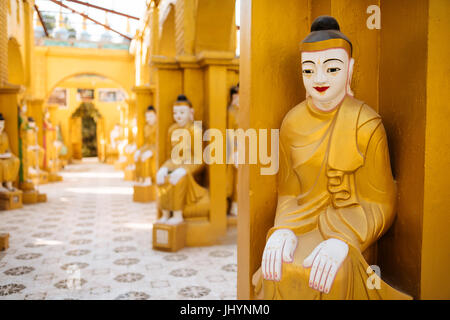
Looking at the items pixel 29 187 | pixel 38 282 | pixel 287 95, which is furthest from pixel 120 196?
pixel 287 95

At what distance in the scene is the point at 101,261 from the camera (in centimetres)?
478

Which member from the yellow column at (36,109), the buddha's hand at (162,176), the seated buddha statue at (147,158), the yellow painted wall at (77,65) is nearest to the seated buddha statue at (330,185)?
the buddha's hand at (162,176)

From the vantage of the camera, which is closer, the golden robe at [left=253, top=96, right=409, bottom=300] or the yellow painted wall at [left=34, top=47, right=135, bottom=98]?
the golden robe at [left=253, top=96, right=409, bottom=300]

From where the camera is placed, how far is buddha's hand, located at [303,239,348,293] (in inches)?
72.9

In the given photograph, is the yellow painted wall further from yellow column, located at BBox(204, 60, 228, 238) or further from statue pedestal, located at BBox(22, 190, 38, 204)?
yellow column, located at BBox(204, 60, 228, 238)

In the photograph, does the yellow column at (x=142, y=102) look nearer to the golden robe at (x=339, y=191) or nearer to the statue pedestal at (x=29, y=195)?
the statue pedestal at (x=29, y=195)

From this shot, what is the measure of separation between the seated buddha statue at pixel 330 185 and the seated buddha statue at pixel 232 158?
3.47 metres

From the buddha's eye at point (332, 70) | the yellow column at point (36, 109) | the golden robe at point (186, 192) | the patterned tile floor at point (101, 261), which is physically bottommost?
the patterned tile floor at point (101, 261)

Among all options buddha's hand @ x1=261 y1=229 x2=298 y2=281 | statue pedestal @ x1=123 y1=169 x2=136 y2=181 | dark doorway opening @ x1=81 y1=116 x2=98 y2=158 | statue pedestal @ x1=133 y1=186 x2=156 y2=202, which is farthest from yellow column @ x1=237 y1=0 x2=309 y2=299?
dark doorway opening @ x1=81 y1=116 x2=98 y2=158

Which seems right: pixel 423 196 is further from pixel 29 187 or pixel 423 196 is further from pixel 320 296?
pixel 29 187

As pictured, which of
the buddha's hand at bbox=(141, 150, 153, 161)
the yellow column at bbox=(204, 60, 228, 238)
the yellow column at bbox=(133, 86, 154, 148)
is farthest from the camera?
the yellow column at bbox=(133, 86, 154, 148)

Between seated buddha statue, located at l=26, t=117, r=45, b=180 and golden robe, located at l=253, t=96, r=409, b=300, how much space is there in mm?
10324

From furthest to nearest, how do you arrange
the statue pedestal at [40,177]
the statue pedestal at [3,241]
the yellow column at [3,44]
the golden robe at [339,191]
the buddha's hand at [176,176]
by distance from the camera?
the statue pedestal at [40,177] → the yellow column at [3,44] → the buddha's hand at [176,176] → the statue pedestal at [3,241] → the golden robe at [339,191]

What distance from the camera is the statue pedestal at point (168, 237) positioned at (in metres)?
5.16
